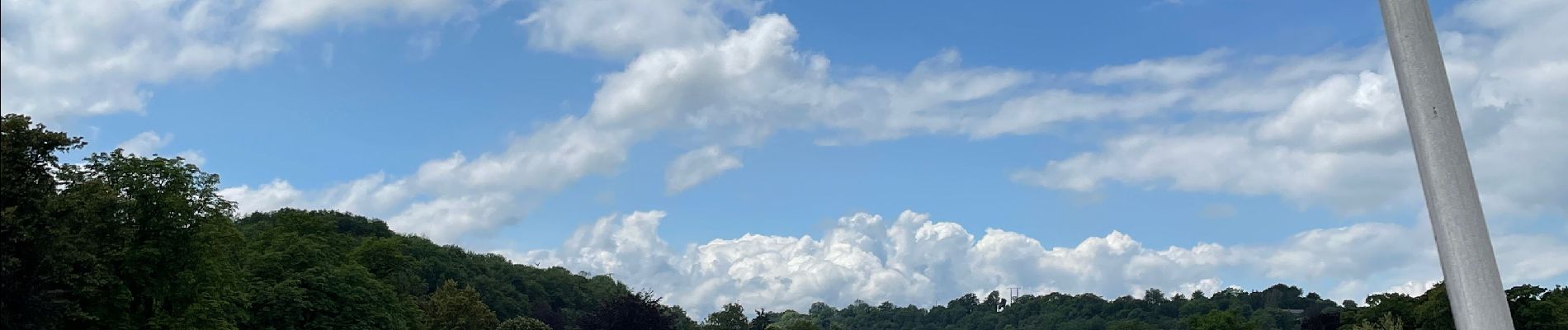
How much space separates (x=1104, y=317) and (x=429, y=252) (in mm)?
104221

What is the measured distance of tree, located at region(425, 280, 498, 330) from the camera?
84.1 meters

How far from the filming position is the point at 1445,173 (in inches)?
236

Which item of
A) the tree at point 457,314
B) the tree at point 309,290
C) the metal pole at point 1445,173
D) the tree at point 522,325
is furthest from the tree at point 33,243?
the tree at point 522,325

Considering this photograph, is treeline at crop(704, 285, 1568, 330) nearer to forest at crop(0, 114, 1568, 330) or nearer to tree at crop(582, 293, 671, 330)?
forest at crop(0, 114, 1568, 330)

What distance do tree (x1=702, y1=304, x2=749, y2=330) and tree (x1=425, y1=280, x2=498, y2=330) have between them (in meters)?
32.0

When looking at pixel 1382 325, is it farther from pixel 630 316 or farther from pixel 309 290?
pixel 309 290

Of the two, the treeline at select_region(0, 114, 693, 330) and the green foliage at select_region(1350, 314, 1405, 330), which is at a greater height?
the green foliage at select_region(1350, 314, 1405, 330)

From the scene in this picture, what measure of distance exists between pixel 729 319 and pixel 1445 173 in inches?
4443

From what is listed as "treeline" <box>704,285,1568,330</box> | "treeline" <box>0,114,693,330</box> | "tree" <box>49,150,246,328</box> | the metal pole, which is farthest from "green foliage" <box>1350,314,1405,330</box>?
the metal pole

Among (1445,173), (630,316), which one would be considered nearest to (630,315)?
(630,316)

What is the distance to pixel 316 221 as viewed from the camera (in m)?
71.4

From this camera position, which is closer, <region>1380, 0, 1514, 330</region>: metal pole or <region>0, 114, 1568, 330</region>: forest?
<region>1380, 0, 1514, 330</region>: metal pole

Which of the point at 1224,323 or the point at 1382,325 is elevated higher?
the point at 1224,323

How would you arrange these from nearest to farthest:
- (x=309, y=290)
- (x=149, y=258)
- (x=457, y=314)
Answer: (x=149, y=258), (x=309, y=290), (x=457, y=314)
